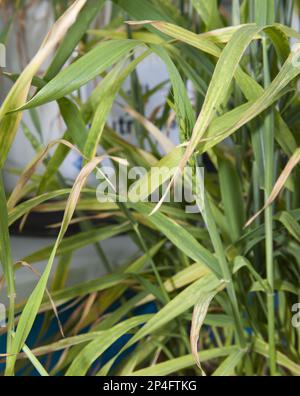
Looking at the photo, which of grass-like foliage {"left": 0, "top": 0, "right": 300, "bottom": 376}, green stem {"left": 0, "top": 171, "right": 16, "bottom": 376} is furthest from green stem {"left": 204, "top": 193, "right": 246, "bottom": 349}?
green stem {"left": 0, "top": 171, "right": 16, "bottom": 376}

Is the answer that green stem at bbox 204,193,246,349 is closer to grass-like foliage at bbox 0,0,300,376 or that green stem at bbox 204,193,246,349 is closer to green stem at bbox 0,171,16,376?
grass-like foliage at bbox 0,0,300,376

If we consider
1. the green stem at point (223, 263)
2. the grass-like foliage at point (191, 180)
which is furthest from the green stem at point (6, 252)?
the green stem at point (223, 263)

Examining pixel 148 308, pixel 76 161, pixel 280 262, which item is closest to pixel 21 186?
pixel 280 262

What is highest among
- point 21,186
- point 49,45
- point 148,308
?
point 49,45

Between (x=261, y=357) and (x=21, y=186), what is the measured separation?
327 mm

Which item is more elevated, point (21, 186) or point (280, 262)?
point (21, 186)

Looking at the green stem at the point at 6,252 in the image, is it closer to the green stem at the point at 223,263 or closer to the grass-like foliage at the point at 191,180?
the grass-like foliage at the point at 191,180

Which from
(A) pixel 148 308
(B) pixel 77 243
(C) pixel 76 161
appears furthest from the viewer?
(C) pixel 76 161

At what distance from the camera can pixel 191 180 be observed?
45 centimetres

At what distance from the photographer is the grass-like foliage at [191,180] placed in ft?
1.25

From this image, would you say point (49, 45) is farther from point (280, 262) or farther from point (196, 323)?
point (280, 262)

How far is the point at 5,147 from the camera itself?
40 cm

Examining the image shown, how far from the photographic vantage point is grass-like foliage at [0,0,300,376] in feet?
1.25

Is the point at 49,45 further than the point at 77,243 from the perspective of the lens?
No
